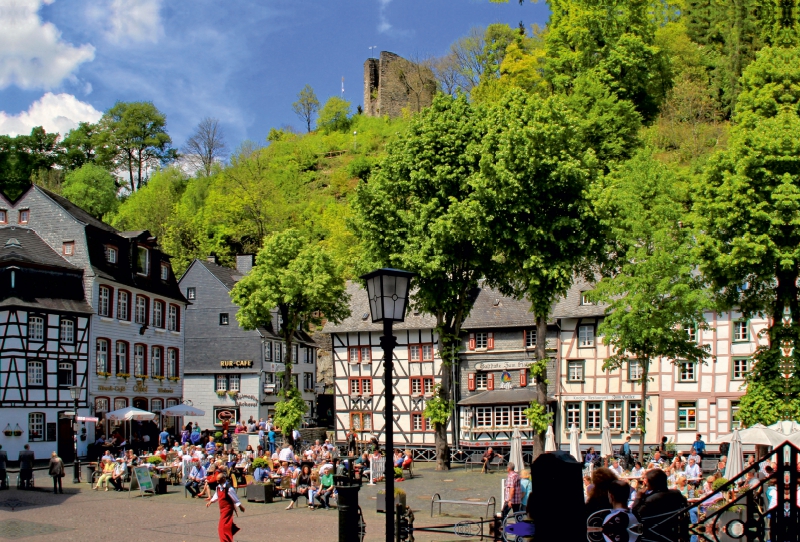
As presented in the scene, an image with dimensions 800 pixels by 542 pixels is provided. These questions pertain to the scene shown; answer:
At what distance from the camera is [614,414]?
42.3m

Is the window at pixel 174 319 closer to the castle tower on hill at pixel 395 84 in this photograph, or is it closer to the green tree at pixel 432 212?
the green tree at pixel 432 212

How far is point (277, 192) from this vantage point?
3243 inches

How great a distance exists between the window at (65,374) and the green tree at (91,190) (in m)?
48.2

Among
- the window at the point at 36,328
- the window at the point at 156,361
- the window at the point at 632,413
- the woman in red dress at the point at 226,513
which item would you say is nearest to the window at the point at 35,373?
the window at the point at 36,328

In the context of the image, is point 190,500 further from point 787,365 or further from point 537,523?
point 537,523

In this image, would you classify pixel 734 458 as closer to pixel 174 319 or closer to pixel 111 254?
pixel 111 254

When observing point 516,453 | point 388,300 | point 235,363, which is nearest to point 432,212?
point 516,453

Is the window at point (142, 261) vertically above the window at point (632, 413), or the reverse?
the window at point (142, 261)

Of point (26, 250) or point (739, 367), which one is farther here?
point (739, 367)

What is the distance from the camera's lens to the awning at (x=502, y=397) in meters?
42.7

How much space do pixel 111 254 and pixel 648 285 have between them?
25.6m

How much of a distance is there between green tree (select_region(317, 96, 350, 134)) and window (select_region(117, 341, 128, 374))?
75815 millimetres

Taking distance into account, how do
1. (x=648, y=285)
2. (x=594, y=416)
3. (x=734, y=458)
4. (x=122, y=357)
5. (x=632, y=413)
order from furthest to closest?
(x=594, y=416)
(x=122, y=357)
(x=632, y=413)
(x=648, y=285)
(x=734, y=458)

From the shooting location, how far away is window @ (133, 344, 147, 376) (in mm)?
43688
